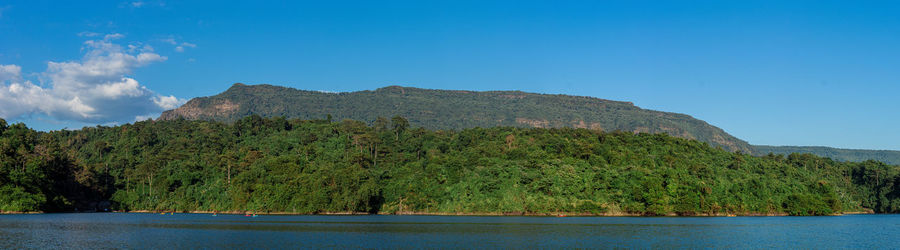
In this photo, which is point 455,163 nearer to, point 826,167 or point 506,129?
point 506,129

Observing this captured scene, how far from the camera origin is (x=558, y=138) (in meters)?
158

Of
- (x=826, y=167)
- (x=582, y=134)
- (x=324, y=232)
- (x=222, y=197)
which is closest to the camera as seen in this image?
(x=324, y=232)

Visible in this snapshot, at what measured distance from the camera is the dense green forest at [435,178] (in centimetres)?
11919

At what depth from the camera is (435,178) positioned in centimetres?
12925

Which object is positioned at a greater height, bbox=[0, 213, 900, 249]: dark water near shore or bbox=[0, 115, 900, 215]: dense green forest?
bbox=[0, 115, 900, 215]: dense green forest

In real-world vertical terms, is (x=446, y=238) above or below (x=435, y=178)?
below

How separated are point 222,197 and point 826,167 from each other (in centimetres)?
16079

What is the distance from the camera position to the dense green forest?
4692 inches

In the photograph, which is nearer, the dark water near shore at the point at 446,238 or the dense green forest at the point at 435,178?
the dark water near shore at the point at 446,238

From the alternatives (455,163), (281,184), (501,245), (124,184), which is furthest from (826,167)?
(124,184)

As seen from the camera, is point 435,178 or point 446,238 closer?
point 446,238

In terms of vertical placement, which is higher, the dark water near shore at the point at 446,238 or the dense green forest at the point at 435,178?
the dense green forest at the point at 435,178

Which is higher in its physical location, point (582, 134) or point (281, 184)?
point (582, 134)

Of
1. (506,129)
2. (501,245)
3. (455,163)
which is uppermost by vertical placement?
(506,129)
